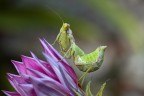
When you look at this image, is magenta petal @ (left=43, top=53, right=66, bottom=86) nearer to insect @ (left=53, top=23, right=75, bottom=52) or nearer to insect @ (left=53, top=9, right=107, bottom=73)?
insect @ (left=53, top=9, right=107, bottom=73)

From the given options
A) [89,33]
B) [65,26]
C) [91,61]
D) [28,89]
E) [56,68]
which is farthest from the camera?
[89,33]

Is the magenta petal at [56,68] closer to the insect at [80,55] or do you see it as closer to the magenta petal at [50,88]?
the magenta petal at [50,88]

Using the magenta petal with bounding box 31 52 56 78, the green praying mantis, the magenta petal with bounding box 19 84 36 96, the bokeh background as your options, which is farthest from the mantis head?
the bokeh background

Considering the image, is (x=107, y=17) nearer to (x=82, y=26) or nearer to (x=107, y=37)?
(x=82, y=26)

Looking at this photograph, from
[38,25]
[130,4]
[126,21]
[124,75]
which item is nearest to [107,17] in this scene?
[126,21]

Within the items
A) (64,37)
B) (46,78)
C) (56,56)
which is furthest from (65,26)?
(46,78)

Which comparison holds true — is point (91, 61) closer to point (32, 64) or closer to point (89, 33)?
point (32, 64)
